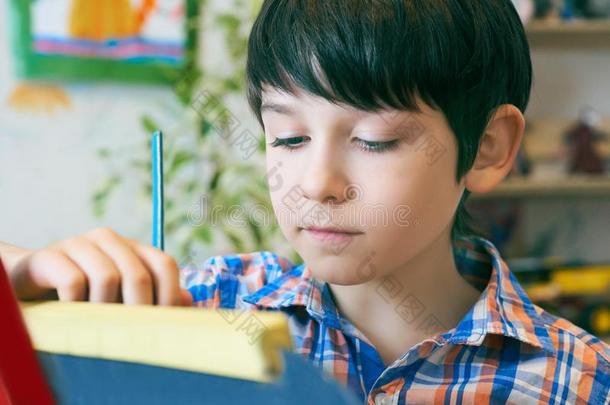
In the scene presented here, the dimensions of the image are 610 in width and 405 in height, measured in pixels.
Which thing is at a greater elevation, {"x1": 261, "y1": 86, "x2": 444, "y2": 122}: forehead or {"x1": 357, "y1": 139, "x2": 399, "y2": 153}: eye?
{"x1": 261, "y1": 86, "x2": 444, "y2": 122}: forehead

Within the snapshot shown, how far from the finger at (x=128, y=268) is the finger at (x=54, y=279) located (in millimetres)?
28

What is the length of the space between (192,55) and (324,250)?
1.82 metres

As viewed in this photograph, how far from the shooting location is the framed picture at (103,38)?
215cm

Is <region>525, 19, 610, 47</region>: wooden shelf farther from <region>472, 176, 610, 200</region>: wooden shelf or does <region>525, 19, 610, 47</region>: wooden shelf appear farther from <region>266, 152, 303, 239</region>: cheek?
<region>266, 152, 303, 239</region>: cheek

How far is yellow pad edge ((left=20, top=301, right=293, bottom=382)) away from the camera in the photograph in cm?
33

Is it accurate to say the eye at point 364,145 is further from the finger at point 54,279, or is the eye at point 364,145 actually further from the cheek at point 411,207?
the finger at point 54,279

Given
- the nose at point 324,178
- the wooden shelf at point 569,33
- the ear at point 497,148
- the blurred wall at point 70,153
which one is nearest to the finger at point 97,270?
the nose at point 324,178

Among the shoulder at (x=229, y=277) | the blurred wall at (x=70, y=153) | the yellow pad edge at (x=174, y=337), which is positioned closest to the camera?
the yellow pad edge at (x=174, y=337)

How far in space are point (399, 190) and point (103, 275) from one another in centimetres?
31

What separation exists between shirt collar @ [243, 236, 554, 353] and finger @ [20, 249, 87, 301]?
0.35 meters

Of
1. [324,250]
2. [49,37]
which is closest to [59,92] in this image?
[49,37]

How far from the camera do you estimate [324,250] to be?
0.73m

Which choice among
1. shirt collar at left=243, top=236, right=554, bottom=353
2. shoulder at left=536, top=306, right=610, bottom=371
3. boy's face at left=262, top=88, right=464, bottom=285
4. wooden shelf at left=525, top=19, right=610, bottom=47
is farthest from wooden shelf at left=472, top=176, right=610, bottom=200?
boy's face at left=262, top=88, right=464, bottom=285

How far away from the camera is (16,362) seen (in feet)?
1.30
